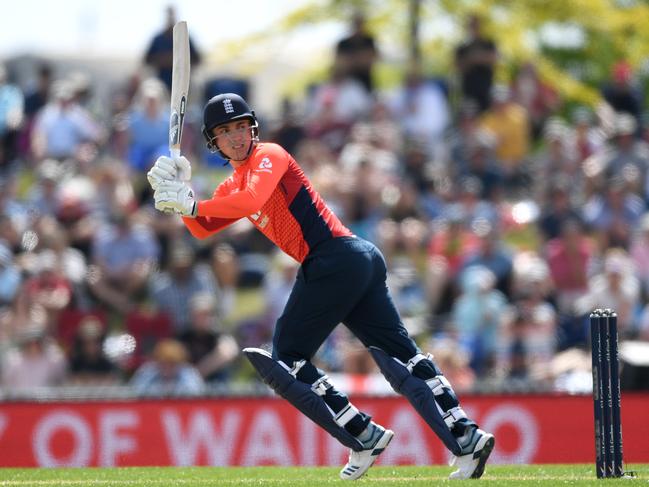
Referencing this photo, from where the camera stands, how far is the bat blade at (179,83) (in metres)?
8.64

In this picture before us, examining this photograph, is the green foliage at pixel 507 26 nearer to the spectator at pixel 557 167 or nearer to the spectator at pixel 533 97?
the spectator at pixel 533 97

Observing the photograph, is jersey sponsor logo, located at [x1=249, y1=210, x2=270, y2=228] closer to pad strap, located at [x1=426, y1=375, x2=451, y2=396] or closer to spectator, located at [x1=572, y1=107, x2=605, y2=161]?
pad strap, located at [x1=426, y1=375, x2=451, y2=396]

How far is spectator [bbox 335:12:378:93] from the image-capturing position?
18.9 meters

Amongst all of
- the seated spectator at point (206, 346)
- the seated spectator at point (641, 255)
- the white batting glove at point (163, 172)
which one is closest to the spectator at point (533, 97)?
the seated spectator at point (641, 255)

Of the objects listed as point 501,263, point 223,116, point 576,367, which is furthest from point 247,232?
point 223,116

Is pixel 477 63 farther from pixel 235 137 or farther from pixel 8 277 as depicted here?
pixel 235 137

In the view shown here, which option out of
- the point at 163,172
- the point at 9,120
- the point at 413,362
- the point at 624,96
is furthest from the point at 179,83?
the point at 624,96

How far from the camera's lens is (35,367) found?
544 inches

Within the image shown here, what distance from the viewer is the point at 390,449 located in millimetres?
11562

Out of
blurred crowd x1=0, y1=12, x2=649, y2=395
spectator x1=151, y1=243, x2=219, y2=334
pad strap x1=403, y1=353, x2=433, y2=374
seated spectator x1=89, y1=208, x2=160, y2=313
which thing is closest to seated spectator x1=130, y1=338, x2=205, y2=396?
blurred crowd x1=0, y1=12, x2=649, y2=395

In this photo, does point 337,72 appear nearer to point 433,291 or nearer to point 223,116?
point 433,291

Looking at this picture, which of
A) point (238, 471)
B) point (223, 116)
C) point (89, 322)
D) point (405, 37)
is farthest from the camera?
point (405, 37)

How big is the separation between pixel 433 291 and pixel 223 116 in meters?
6.97

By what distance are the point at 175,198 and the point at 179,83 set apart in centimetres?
107
